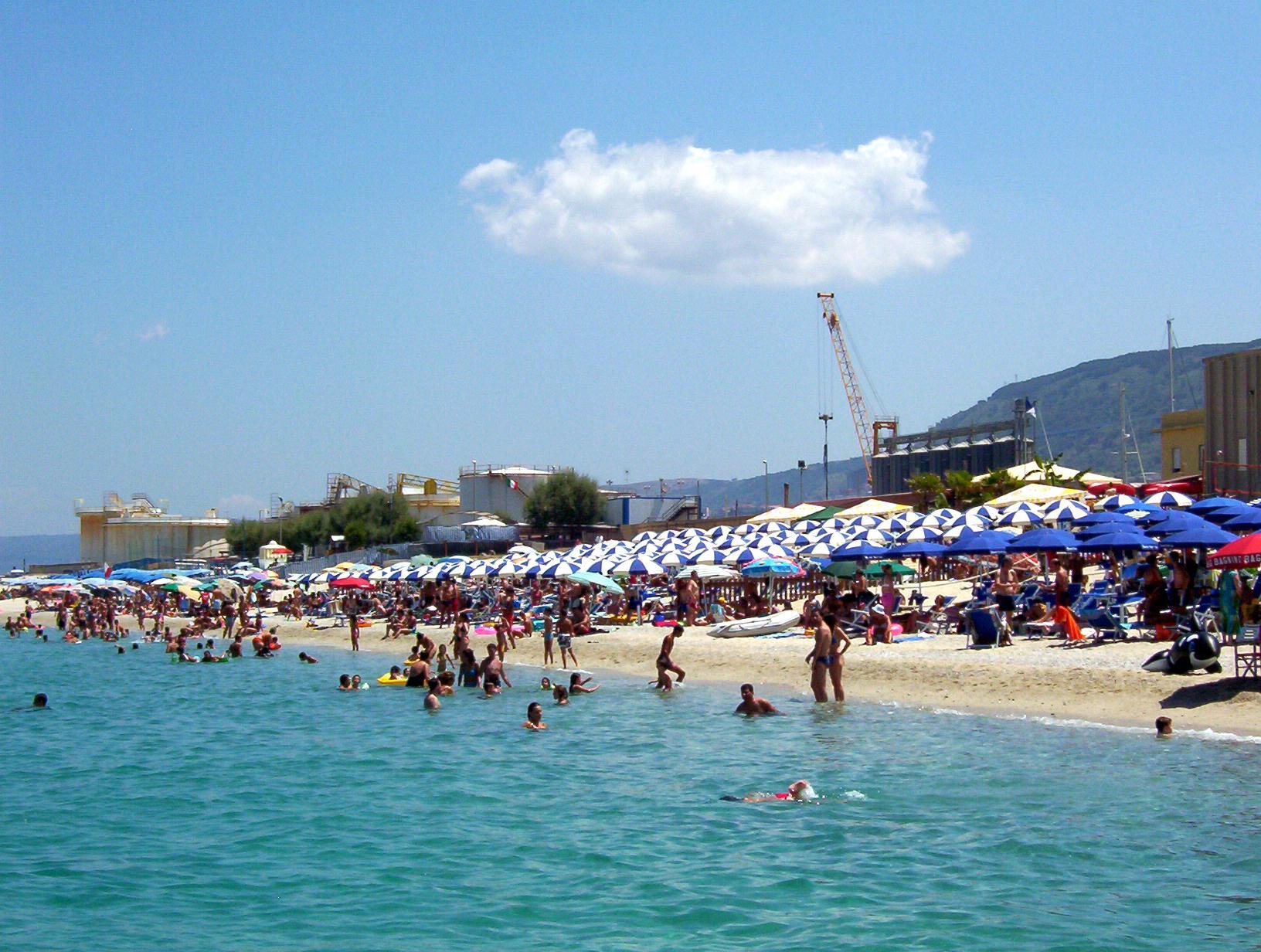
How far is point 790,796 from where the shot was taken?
12711 millimetres

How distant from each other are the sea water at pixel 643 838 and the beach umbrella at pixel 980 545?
497cm

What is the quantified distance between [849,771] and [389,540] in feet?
192

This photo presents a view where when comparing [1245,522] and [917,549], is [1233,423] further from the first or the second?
[917,549]

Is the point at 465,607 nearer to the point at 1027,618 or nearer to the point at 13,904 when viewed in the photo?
the point at 1027,618

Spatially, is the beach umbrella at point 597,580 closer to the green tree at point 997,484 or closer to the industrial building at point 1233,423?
the green tree at point 997,484

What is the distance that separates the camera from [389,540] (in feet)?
229

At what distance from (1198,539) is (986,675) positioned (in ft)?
11.7

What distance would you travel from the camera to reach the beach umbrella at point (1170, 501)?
26.7m

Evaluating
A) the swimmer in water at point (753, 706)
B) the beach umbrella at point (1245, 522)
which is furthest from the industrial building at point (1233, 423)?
the swimmer in water at point (753, 706)

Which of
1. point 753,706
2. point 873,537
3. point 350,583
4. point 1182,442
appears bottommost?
point 753,706

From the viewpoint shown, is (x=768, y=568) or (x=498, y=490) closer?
(x=768, y=568)

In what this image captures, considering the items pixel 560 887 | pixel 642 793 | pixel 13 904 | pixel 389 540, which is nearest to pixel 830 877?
pixel 560 887

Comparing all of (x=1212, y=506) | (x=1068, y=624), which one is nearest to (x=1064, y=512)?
(x=1212, y=506)

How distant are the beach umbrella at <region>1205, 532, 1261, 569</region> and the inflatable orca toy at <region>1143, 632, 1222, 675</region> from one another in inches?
68.6
